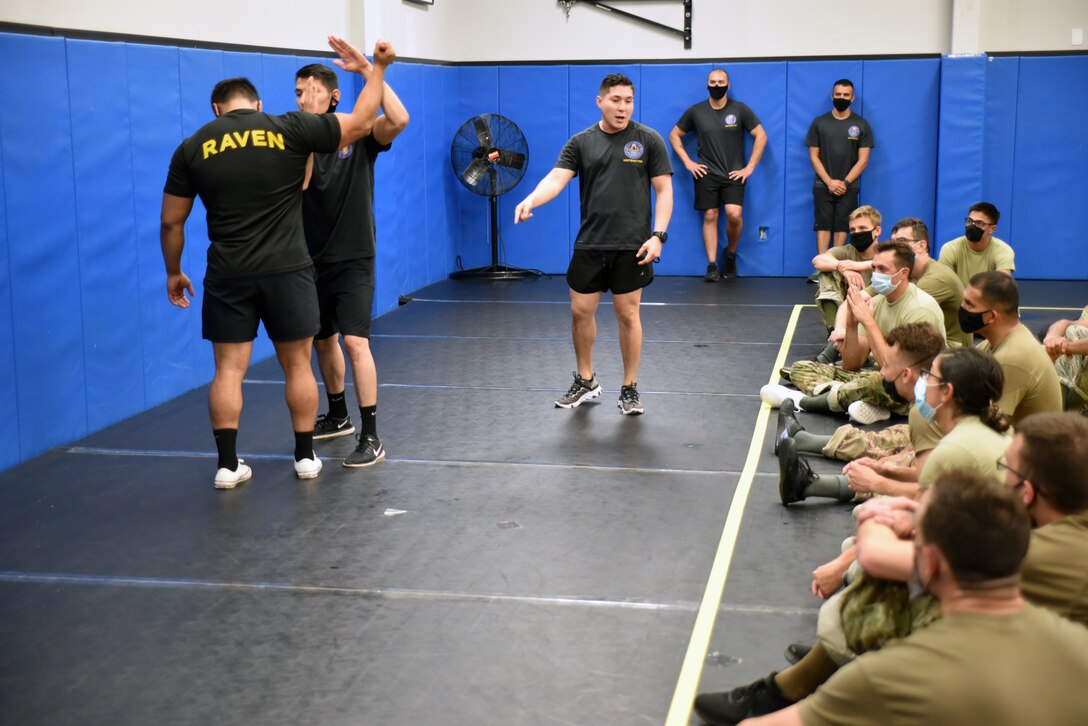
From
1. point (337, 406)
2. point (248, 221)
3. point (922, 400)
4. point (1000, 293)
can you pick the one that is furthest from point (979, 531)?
point (337, 406)

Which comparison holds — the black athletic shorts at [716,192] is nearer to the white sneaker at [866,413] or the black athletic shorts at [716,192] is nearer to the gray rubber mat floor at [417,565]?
the gray rubber mat floor at [417,565]

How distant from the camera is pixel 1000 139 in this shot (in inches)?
523

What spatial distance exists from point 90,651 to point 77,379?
3.17 meters

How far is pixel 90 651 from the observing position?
4289mm

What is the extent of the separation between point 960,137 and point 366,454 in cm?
905

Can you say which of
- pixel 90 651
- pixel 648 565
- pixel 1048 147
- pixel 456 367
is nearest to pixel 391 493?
pixel 648 565

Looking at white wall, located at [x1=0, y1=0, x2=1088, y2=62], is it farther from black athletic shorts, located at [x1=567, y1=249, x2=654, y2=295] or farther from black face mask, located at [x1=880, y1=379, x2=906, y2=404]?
black face mask, located at [x1=880, y1=379, x2=906, y2=404]

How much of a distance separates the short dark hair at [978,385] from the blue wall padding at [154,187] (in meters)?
5.38

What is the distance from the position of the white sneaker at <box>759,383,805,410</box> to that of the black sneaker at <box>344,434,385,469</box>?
257 cm

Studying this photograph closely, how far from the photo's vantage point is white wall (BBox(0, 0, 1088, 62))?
13000 mm

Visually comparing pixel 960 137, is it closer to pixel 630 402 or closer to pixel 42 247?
pixel 630 402

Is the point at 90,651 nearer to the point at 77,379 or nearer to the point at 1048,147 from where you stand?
the point at 77,379

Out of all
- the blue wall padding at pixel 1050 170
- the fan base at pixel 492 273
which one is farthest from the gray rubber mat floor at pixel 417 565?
the blue wall padding at pixel 1050 170

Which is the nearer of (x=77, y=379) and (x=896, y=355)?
(x=896, y=355)
